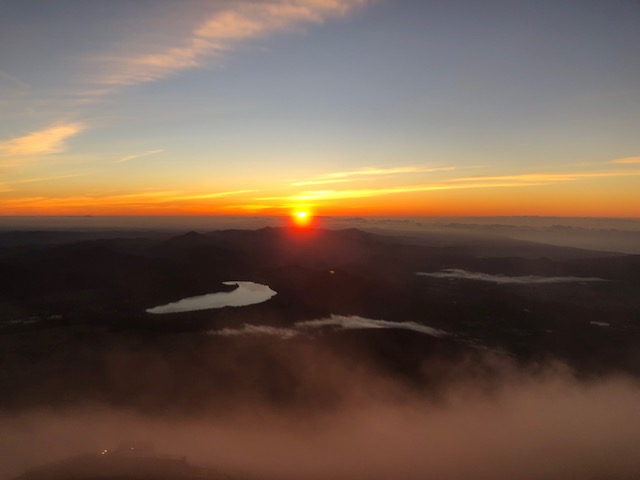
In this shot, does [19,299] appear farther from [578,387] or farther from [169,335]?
[578,387]

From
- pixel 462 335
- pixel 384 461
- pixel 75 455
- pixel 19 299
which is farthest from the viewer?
pixel 19 299

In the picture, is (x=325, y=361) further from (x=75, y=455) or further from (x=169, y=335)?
(x=75, y=455)

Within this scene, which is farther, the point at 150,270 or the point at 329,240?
the point at 329,240

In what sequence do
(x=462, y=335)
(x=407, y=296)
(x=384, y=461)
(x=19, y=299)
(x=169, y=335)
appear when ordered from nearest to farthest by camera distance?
1. (x=384, y=461)
2. (x=169, y=335)
3. (x=462, y=335)
4. (x=19, y=299)
5. (x=407, y=296)

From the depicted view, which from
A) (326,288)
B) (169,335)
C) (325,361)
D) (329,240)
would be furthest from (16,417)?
(329,240)

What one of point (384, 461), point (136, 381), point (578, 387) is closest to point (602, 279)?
point (578, 387)

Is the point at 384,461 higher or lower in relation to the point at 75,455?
lower
